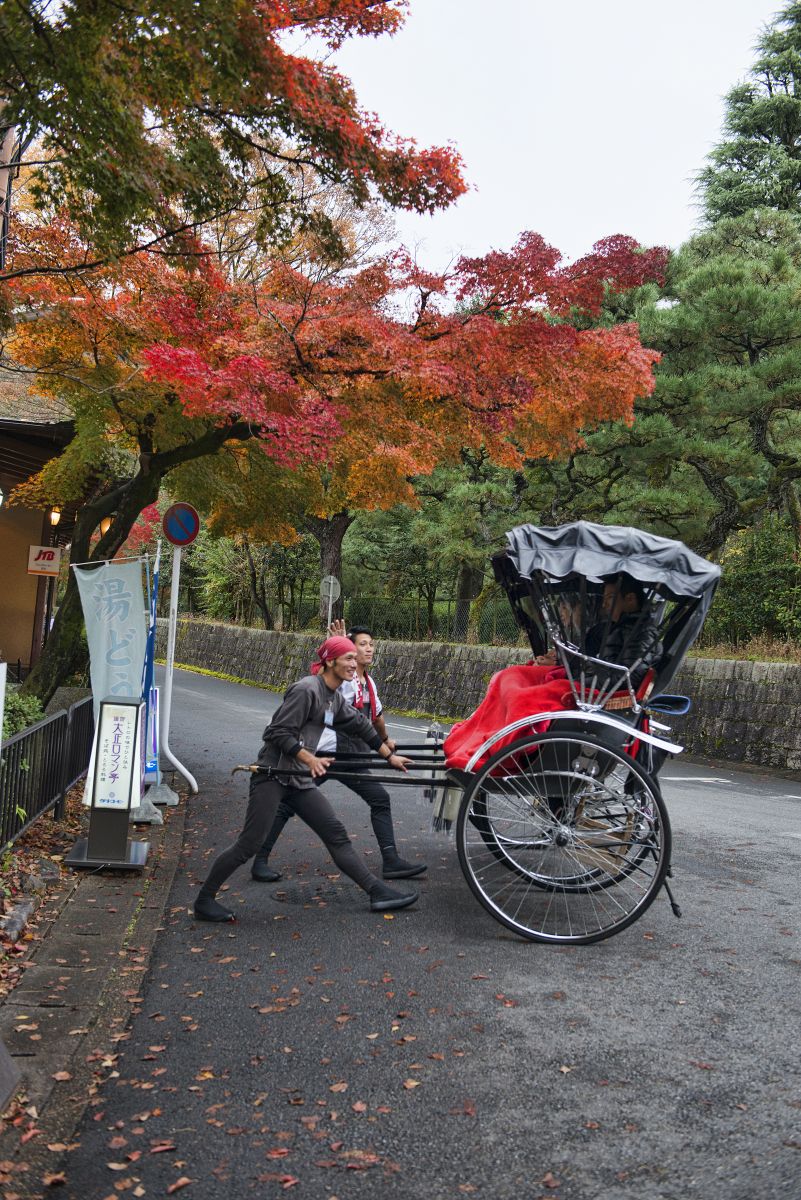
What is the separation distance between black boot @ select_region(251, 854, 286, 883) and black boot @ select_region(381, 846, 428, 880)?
2.37 feet

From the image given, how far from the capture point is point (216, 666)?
32750 mm

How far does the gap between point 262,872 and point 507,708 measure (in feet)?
6.86

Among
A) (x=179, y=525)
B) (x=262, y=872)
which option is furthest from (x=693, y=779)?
(x=262, y=872)

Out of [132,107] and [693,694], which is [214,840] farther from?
[693,694]

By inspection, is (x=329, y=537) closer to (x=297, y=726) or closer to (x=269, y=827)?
(x=297, y=726)

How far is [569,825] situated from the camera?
5422 millimetres

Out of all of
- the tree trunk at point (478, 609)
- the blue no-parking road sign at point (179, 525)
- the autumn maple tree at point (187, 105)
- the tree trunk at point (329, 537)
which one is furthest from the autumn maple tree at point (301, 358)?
the tree trunk at point (329, 537)

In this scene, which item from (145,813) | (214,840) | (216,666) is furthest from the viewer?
(216,666)

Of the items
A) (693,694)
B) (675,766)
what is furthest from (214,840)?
(693,694)

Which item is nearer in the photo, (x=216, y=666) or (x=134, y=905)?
(x=134, y=905)

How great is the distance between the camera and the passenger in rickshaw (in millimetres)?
5723

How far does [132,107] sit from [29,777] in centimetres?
433

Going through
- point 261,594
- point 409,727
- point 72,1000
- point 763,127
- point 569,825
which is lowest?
point 409,727

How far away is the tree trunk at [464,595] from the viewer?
2261 cm
